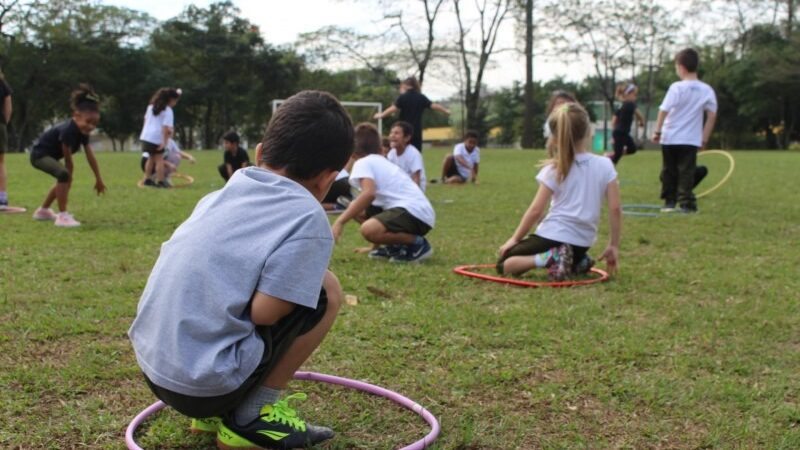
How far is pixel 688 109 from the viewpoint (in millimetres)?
8812

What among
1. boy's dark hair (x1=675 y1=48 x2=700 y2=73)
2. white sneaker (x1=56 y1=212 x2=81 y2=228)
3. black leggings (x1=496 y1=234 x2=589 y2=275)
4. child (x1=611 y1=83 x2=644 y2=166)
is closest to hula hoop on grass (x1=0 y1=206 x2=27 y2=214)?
white sneaker (x1=56 y1=212 x2=81 y2=228)

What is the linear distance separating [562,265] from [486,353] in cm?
182

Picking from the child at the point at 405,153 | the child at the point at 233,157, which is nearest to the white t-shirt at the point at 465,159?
the child at the point at 233,157

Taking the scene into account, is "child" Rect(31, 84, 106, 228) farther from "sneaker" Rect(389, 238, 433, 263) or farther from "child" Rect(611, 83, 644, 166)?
"child" Rect(611, 83, 644, 166)

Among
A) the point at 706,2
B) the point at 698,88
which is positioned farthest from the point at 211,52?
the point at 698,88

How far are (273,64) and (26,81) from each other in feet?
54.7

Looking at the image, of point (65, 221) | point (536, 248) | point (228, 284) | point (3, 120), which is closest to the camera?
point (228, 284)

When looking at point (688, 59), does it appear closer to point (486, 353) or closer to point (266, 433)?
point (486, 353)

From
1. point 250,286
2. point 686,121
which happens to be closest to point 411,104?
point 686,121

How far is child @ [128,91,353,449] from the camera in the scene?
6.60 ft

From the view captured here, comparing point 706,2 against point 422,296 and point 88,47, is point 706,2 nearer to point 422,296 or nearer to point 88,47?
point 88,47

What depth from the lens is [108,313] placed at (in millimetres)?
3867

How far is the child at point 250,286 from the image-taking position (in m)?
2.01

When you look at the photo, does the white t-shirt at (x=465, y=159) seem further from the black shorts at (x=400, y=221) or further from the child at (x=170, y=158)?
the black shorts at (x=400, y=221)
